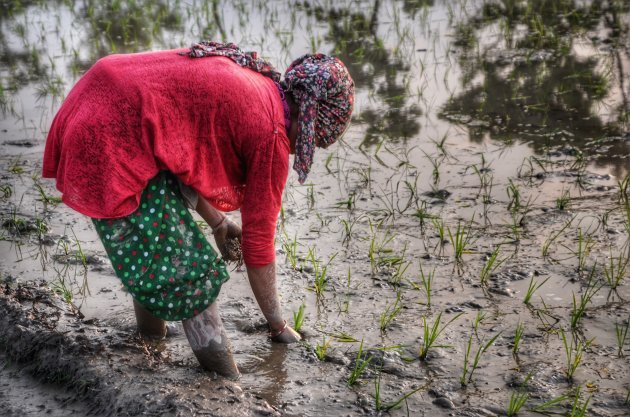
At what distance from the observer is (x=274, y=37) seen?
7.02 meters

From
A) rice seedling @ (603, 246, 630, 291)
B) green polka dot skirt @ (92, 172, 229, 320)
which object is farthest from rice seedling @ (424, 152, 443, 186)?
green polka dot skirt @ (92, 172, 229, 320)

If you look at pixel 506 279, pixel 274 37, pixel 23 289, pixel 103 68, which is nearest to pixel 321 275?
pixel 506 279

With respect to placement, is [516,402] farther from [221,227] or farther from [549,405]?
[221,227]

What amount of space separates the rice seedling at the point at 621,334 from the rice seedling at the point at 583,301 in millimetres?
146

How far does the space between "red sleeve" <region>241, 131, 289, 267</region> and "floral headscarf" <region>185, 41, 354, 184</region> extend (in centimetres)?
9

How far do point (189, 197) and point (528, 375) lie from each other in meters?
1.33

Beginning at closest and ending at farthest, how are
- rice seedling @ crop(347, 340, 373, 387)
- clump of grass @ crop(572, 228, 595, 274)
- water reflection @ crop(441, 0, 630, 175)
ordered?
1. rice seedling @ crop(347, 340, 373, 387)
2. clump of grass @ crop(572, 228, 595, 274)
3. water reflection @ crop(441, 0, 630, 175)

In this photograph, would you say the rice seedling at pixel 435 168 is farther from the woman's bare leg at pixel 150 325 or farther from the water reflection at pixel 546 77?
the woman's bare leg at pixel 150 325

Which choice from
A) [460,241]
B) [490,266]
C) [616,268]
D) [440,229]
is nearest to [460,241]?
[460,241]

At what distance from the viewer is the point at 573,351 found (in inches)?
113

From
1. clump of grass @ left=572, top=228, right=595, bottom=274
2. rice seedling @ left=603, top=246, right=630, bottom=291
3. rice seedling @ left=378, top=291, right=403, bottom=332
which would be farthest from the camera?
clump of grass @ left=572, top=228, right=595, bottom=274

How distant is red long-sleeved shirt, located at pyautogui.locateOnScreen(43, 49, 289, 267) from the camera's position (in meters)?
2.16

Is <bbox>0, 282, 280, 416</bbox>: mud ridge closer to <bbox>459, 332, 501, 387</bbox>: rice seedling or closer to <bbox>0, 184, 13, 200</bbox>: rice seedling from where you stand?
<bbox>459, 332, 501, 387</bbox>: rice seedling

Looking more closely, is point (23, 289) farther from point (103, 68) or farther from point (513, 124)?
point (513, 124)
